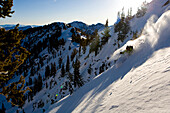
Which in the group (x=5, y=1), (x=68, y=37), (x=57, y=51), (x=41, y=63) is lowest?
(x=41, y=63)

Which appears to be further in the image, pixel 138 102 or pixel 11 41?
pixel 11 41

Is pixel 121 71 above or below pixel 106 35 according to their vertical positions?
below

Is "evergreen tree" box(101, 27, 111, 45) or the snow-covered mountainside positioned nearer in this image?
the snow-covered mountainside

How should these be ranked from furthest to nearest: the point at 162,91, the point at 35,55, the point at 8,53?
1. the point at 35,55
2. the point at 8,53
3. the point at 162,91

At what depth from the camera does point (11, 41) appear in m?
6.05

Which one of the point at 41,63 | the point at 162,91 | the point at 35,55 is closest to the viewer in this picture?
the point at 162,91

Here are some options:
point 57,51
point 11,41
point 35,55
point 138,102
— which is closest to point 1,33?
point 11,41

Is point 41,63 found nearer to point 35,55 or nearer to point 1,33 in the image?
point 35,55

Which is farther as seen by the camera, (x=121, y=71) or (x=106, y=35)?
(x=106, y=35)

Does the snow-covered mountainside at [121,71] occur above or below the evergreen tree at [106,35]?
below

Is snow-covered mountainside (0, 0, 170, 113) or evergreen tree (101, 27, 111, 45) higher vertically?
evergreen tree (101, 27, 111, 45)

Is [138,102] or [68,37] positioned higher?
[68,37]

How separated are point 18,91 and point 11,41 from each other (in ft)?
11.2

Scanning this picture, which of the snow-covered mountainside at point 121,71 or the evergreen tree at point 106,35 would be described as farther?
the evergreen tree at point 106,35
